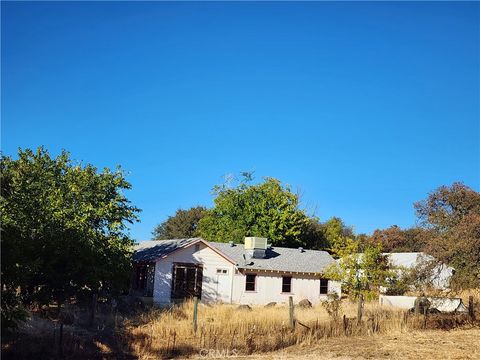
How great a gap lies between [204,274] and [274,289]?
17.5 ft

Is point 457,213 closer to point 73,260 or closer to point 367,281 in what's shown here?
point 367,281

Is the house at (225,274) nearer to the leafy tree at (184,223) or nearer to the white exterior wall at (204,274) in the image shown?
the white exterior wall at (204,274)

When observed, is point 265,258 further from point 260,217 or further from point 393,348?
point 393,348

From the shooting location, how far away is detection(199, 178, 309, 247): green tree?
49969 millimetres

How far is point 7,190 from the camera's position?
26.4m

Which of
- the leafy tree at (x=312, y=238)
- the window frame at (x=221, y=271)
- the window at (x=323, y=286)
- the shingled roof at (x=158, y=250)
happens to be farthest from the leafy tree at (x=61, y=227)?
the leafy tree at (x=312, y=238)

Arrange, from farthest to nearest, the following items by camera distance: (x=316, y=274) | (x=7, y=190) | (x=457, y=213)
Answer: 1. (x=316, y=274)
2. (x=457, y=213)
3. (x=7, y=190)

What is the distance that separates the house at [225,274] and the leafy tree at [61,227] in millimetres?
5628

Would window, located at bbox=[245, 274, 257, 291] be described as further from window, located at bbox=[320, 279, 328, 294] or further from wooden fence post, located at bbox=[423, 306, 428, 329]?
wooden fence post, located at bbox=[423, 306, 428, 329]

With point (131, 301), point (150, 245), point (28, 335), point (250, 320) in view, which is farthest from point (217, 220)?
point (28, 335)

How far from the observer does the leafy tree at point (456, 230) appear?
2800 cm

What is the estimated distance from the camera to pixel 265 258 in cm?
3869

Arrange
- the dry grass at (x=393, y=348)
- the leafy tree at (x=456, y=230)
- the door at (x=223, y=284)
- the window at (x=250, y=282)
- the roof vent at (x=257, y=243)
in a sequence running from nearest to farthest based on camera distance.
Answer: the dry grass at (x=393, y=348)
the leafy tree at (x=456, y=230)
the door at (x=223, y=284)
the window at (x=250, y=282)
the roof vent at (x=257, y=243)

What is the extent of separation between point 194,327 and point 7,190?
13069 mm
